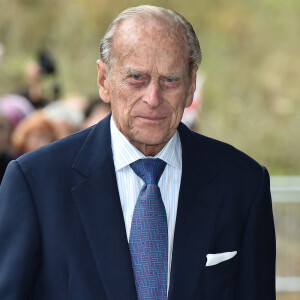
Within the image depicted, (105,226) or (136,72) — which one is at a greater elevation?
(136,72)

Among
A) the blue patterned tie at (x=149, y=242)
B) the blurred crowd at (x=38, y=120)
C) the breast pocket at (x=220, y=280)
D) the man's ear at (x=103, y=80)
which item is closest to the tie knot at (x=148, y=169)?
the blue patterned tie at (x=149, y=242)

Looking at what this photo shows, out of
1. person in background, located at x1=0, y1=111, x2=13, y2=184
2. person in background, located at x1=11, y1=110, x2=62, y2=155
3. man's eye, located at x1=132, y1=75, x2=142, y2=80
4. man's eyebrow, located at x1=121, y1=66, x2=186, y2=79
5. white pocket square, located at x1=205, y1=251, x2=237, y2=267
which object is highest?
person in background, located at x1=11, y1=110, x2=62, y2=155

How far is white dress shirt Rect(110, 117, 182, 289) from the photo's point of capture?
9.29 feet

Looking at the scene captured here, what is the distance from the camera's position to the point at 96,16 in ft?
57.4

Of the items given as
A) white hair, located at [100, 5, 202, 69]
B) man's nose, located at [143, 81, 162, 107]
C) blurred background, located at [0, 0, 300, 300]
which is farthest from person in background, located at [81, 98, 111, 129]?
blurred background, located at [0, 0, 300, 300]

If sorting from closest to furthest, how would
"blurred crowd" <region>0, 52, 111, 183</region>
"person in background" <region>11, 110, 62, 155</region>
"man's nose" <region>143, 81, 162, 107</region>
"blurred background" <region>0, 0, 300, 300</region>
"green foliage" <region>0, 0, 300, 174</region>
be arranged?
1. "man's nose" <region>143, 81, 162, 107</region>
2. "blurred crowd" <region>0, 52, 111, 183</region>
3. "person in background" <region>11, 110, 62, 155</region>
4. "blurred background" <region>0, 0, 300, 300</region>
5. "green foliage" <region>0, 0, 300, 174</region>

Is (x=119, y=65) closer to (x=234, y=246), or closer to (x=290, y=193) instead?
(x=234, y=246)

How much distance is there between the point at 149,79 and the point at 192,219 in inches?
19.0

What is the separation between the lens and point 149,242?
2756 millimetres

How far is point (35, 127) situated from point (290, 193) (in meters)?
2.49

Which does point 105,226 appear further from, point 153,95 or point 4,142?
point 4,142

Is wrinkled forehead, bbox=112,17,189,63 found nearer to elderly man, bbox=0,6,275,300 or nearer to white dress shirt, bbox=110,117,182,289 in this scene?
elderly man, bbox=0,6,275,300

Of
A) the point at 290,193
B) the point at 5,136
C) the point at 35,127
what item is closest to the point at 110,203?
the point at 5,136

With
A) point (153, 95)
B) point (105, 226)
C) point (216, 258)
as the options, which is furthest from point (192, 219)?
point (153, 95)
